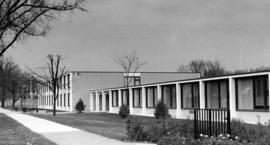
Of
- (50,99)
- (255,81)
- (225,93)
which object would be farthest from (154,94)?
(50,99)

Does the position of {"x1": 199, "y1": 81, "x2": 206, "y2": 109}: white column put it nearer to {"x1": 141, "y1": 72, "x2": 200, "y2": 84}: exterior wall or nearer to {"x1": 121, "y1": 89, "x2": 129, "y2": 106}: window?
{"x1": 121, "y1": 89, "x2": 129, "y2": 106}: window

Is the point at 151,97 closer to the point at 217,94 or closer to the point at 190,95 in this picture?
the point at 190,95

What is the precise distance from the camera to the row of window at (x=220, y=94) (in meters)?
25.6

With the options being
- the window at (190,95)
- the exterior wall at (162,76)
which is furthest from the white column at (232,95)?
the exterior wall at (162,76)

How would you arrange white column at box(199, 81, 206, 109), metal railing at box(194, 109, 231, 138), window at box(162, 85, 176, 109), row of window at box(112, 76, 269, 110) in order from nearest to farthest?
metal railing at box(194, 109, 231, 138), row of window at box(112, 76, 269, 110), white column at box(199, 81, 206, 109), window at box(162, 85, 176, 109)

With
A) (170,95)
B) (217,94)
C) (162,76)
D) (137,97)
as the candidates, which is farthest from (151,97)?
(162,76)

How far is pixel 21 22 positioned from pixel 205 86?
47.9 ft

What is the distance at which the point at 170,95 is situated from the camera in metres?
37.9

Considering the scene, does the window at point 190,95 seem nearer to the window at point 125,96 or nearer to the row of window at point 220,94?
the row of window at point 220,94

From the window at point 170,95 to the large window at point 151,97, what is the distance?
76.9 inches

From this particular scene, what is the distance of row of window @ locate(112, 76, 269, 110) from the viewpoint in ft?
83.9

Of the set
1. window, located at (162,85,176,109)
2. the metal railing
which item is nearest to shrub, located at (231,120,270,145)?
the metal railing

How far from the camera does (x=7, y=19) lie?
2277 cm

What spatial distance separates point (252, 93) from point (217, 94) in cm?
418
